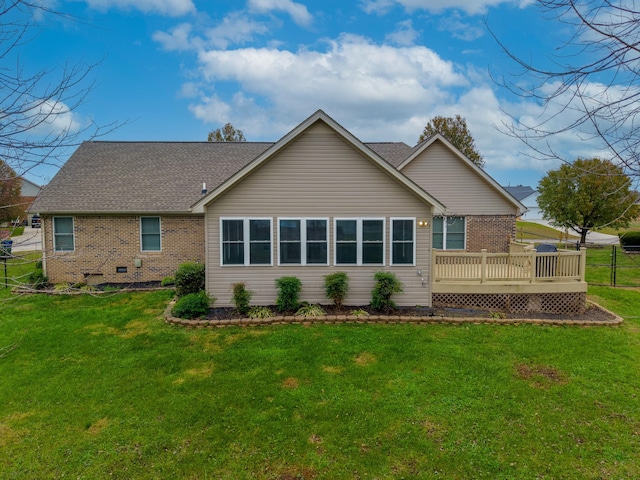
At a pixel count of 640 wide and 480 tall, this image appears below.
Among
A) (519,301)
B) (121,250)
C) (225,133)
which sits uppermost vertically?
(225,133)

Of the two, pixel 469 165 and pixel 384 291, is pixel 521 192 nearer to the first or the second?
pixel 469 165

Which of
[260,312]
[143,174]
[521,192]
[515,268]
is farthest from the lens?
[521,192]

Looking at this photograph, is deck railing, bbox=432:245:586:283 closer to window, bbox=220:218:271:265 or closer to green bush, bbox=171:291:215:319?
window, bbox=220:218:271:265

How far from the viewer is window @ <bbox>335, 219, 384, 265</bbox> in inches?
410

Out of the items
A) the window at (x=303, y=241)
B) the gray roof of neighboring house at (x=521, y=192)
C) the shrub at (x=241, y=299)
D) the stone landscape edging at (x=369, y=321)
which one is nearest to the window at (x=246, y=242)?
the window at (x=303, y=241)

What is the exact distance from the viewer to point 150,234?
13.9m

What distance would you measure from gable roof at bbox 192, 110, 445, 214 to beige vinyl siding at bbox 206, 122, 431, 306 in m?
0.16

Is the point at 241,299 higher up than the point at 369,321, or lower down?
higher up

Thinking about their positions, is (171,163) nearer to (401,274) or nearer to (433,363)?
(401,274)

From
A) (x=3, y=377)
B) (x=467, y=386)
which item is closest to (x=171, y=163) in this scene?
(x=3, y=377)

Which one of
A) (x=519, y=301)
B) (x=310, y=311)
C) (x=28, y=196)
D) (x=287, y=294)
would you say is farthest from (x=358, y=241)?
(x=28, y=196)

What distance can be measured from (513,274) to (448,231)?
378cm

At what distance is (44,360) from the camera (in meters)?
7.15

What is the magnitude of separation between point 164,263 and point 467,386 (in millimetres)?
11839
